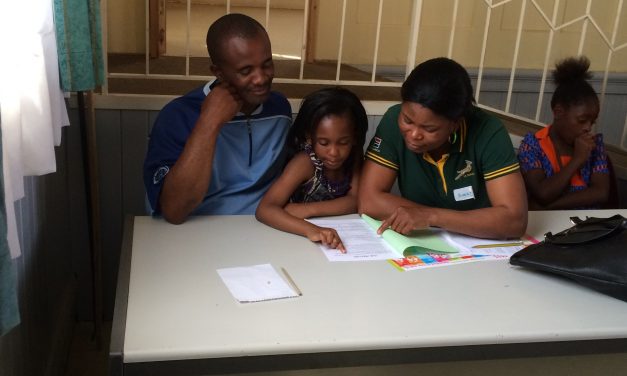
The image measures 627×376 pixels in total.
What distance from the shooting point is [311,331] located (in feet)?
3.87

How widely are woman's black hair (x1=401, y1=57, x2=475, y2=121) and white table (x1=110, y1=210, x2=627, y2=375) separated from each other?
0.40 metres

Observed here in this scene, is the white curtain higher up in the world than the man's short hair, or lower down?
lower down

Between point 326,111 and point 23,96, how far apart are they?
855 mm

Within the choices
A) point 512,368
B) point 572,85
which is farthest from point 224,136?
point 572,85

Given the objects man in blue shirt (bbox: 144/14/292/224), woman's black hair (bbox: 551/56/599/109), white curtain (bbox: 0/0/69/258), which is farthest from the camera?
woman's black hair (bbox: 551/56/599/109)

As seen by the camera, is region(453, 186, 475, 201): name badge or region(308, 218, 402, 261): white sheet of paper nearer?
region(308, 218, 402, 261): white sheet of paper

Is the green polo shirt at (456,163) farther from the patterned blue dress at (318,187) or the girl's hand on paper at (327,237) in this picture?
the girl's hand on paper at (327,237)

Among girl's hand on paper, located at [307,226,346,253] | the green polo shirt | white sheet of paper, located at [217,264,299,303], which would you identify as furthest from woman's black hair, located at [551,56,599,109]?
white sheet of paper, located at [217,264,299,303]

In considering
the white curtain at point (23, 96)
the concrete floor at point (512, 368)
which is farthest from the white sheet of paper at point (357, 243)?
the white curtain at point (23, 96)

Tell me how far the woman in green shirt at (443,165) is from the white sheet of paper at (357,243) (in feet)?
0.18

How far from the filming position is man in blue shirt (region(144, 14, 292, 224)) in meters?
1.74

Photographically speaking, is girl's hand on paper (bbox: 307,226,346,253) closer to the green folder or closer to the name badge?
the green folder

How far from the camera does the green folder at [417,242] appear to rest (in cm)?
159

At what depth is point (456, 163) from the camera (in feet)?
6.02
